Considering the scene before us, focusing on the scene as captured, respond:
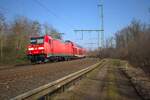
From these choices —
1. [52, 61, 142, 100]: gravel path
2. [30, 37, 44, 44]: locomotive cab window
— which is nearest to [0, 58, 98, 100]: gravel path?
[52, 61, 142, 100]: gravel path

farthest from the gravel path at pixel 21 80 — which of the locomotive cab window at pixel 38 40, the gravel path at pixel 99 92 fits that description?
the locomotive cab window at pixel 38 40

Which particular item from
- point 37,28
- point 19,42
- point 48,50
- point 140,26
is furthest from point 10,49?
point 140,26

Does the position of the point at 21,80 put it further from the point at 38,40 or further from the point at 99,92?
the point at 38,40

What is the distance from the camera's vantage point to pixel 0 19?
49.1 m

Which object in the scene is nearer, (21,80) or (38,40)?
(21,80)

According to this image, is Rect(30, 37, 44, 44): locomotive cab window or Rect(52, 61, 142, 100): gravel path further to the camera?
Rect(30, 37, 44, 44): locomotive cab window

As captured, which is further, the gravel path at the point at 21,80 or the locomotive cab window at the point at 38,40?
the locomotive cab window at the point at 38,40

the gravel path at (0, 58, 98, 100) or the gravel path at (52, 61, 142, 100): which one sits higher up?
the gravel path at (0, 58, 98, 100)

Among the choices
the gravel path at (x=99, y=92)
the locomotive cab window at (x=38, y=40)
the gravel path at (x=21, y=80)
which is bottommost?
the gravel path at (x=99, y=92)

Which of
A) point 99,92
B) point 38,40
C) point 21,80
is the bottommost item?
point 99,92

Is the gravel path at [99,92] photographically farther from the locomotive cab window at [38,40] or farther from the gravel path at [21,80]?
the locomotive cab window at [38,40]

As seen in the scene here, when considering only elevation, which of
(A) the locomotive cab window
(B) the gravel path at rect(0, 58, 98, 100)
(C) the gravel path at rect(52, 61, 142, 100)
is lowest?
(C) the gravel path at rect(52, 61, 142, 100)

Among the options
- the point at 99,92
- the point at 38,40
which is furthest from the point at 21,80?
the point at 38,40

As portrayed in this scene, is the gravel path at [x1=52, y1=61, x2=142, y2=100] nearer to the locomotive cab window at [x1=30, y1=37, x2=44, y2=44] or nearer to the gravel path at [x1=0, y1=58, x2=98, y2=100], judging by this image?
the gravel path at [x1=0, y1=58, x2=98, y2=100]
